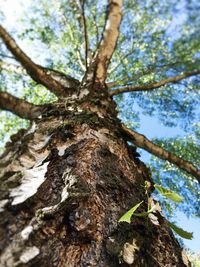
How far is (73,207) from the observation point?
40.6 inches

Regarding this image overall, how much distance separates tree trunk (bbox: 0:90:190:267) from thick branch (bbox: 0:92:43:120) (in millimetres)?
688

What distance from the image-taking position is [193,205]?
522cm

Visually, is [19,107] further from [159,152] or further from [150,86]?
[150,86]

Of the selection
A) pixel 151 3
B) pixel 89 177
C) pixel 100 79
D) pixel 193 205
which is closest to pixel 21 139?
pixel 89 177

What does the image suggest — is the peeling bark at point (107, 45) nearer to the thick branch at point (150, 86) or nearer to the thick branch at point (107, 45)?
the thick branch at point (107, 45)

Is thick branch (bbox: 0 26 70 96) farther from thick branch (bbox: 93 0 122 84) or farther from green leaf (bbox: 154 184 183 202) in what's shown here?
green leaf (bbox: 154 184 183 202)

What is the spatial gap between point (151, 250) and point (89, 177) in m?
0.37

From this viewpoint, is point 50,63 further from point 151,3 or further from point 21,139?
point 21,139

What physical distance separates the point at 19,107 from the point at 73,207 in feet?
4.91

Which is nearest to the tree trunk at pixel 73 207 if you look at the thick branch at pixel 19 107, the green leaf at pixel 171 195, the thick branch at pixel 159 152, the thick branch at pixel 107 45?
the green leaf at pixel 171 195

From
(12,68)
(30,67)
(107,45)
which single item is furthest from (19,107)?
(12,68)

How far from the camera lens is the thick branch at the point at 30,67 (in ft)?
9.28

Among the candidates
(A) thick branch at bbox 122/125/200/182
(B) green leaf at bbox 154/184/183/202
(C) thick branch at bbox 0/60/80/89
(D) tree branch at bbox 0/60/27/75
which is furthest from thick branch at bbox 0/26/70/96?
(B) green leaf at bbox 154/184/183/202

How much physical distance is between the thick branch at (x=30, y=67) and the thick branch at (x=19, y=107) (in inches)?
26.7
